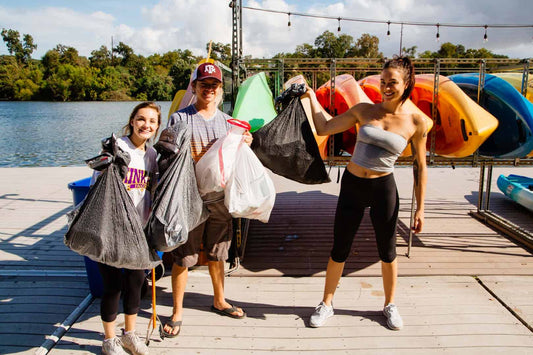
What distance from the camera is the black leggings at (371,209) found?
2.65 m

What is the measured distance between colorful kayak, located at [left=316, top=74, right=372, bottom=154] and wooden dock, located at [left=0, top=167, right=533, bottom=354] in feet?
4.00

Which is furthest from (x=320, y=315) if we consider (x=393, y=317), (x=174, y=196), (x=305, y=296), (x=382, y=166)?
(x=174, y=196)

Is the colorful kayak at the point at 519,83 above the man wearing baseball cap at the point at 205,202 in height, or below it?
above

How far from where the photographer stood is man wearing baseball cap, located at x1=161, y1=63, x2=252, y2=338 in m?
2.56

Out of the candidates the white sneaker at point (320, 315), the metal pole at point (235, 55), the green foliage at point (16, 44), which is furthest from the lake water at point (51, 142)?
the green foliage at point (16, 44)

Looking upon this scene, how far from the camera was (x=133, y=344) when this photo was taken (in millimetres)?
2459

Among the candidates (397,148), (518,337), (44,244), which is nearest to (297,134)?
(397,148)

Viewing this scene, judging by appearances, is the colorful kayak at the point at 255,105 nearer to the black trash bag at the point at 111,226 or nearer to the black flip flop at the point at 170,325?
the black trash bag at the point at 111,226

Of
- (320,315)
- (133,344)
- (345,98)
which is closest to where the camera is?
(133,344)

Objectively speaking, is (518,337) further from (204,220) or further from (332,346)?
(204,220)

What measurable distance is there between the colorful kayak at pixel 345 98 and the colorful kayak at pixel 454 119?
0.68 meters

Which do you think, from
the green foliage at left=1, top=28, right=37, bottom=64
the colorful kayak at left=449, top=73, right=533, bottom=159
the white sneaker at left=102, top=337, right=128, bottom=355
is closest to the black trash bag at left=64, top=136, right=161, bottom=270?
the white sneaker at left=102, top=337, right=128, bottom=355

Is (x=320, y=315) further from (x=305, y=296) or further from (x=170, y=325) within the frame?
(x=170, y=325)

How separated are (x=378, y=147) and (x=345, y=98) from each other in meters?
1.38
